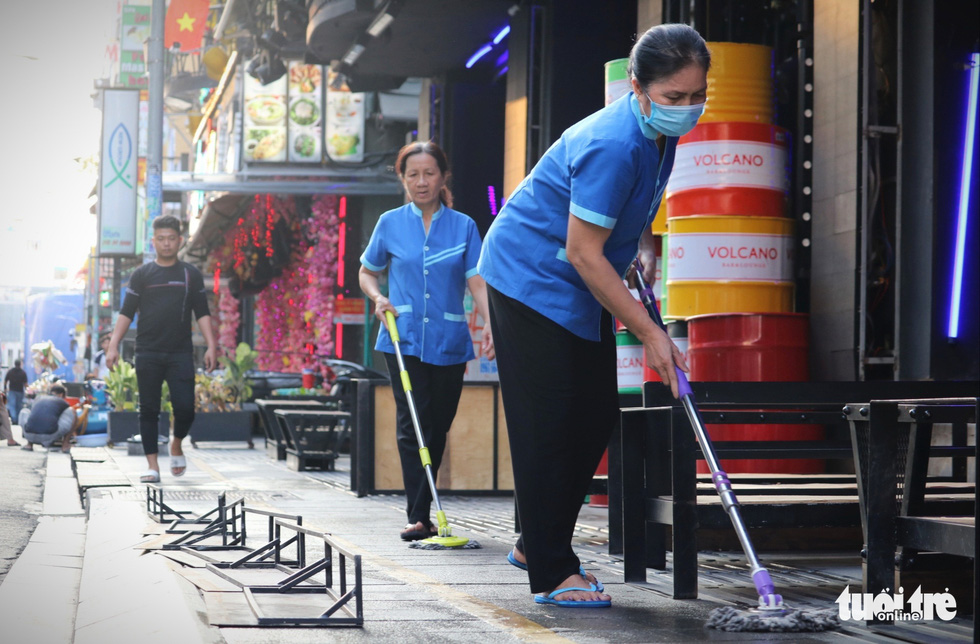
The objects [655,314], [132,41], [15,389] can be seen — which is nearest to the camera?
[655,314]

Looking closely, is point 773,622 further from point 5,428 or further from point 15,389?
point 15,389

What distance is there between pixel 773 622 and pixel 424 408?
2.92 metres

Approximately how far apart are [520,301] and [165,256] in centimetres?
637

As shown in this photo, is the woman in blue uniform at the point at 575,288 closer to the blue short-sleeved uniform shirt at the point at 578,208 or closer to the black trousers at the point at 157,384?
the blue short-sleeved uniform shirt at the point at 578,208

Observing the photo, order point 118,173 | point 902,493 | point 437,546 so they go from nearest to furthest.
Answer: point 902,493 < point 437,546 < point 118,173

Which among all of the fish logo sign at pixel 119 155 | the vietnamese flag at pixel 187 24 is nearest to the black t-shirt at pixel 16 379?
the fish logo sign at pixel 119 155

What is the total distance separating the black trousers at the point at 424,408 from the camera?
19.3 feet

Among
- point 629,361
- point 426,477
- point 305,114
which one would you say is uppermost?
point 305,114

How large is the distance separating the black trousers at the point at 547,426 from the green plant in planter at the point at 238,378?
13582 millimetres

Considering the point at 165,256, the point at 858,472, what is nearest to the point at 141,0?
the point at 165,256

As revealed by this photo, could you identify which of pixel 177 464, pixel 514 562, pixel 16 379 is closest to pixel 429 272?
pixel 514 562

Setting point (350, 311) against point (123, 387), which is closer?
point (123, 387)

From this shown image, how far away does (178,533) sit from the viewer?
5465 mm

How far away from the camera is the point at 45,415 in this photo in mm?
14234
